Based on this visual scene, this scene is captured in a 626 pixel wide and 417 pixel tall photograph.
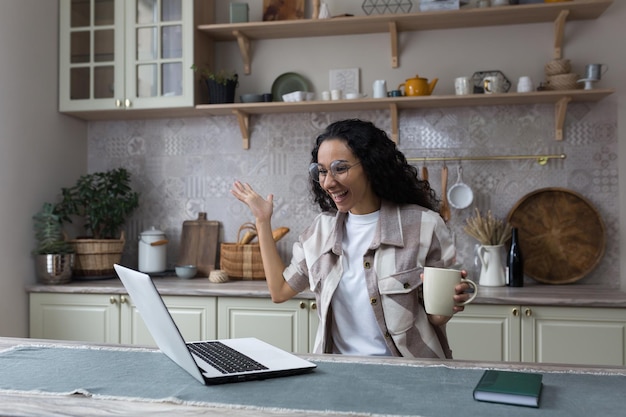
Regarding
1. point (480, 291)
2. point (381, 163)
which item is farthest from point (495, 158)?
point (381, 163)

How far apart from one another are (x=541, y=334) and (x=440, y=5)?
162cm

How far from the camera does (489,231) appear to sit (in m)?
3.11

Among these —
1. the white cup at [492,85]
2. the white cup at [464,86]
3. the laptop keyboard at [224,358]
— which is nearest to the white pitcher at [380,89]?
the white cup at [464,86]

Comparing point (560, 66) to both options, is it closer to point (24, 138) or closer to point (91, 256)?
point (91, 256)

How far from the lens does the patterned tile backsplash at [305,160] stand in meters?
3.22

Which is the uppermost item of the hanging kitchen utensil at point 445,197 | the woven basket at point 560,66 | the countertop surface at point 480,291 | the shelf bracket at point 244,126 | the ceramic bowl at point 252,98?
the woven basket at point 560,66

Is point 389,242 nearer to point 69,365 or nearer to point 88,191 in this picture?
point 69,365

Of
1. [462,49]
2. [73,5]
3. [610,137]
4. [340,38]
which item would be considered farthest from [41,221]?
[610,137]

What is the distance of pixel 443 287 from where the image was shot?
1.50 metres

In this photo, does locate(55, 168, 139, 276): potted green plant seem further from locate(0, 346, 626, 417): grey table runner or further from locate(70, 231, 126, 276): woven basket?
locate(0, 346, 626, 417): grey table runner

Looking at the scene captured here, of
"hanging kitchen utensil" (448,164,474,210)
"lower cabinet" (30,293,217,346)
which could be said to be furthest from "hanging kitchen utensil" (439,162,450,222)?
"lower cabinet" (30,293,217,346)

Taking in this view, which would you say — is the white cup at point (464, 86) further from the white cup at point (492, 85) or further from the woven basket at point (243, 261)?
the woven basket at point (243, 261)

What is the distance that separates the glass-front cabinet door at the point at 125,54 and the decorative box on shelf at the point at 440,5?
119cm

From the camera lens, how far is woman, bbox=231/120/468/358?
72.9 inches
